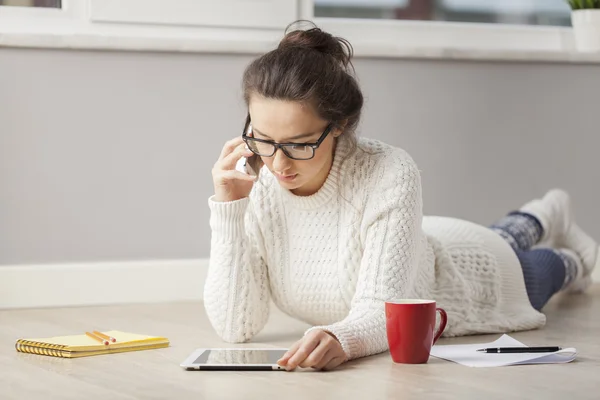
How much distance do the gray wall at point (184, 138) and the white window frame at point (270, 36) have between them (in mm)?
42

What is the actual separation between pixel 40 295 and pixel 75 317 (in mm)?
272

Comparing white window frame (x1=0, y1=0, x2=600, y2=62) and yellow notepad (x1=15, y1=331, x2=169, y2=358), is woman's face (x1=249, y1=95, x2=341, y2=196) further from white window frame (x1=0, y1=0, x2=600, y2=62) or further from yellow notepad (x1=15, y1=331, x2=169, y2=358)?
white window frame (x1=0, y1=0, x2=600, y2=62)

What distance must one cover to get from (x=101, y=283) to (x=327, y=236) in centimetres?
114

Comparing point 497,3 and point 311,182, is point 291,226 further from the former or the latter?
point 497,3

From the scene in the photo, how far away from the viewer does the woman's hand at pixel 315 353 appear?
179 cm

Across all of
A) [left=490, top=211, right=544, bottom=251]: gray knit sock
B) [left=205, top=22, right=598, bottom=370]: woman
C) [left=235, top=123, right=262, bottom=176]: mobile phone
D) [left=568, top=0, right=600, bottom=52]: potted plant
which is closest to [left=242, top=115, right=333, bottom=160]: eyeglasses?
[left=205, top=22, right=598, bottom=370]: woman

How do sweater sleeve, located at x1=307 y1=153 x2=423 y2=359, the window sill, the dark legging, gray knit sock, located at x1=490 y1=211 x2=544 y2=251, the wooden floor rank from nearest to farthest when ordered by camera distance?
the wooden floor → sweater sleeve, located at x1=307 y1=153 x2=423 y2=359 → the dark legging → gray knit sock, located at x1=490 y1=211 x2=544 y2=251 → the window sill

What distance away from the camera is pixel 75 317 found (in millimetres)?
2771

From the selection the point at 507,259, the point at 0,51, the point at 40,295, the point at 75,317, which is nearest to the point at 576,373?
the point at 507,259

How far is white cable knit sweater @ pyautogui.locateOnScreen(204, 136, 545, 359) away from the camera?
1.99m

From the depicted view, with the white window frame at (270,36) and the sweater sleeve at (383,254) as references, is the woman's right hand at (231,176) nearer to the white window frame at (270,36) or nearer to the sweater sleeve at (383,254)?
the sweater sleeve at (383,254)

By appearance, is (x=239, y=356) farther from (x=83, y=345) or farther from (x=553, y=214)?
(x=553, y=214)

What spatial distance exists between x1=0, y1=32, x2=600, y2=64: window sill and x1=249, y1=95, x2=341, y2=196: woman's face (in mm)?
1056

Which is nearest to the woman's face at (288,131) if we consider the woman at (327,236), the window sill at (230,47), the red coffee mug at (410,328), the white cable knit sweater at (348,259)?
the woman at (327,236)
